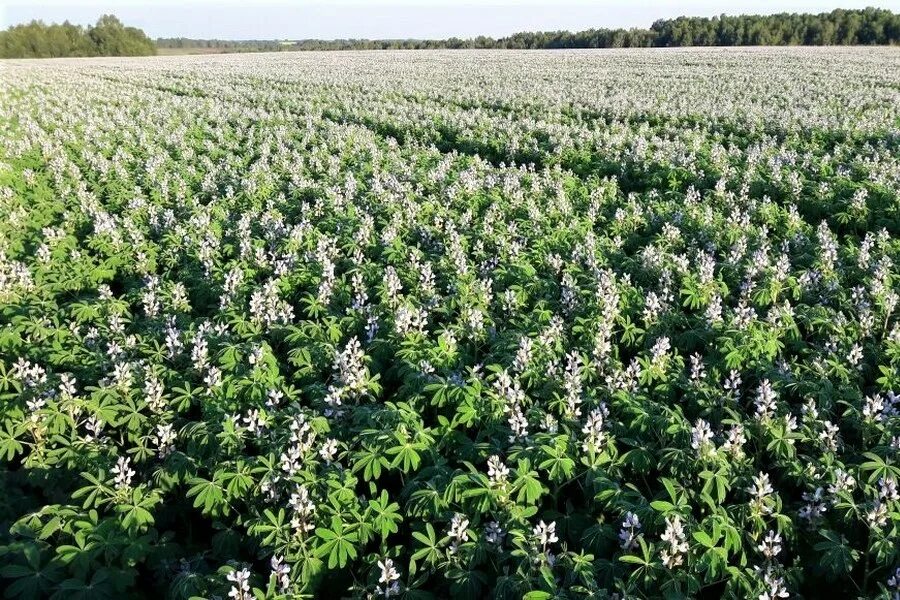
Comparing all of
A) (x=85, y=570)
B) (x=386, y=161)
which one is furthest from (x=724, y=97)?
(x=85, y=570)

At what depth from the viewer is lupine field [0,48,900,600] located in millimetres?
3852

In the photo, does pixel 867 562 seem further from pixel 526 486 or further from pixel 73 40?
pixel 73 40

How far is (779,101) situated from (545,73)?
2040 cm

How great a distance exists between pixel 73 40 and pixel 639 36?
89812 millimetres

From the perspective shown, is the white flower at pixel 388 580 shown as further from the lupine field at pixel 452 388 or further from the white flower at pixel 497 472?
the white flower at pixel 497 472

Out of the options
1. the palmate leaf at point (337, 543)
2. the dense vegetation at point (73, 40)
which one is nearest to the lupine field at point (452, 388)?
the palmate leaf at point (337, 543)

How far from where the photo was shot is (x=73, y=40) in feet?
327

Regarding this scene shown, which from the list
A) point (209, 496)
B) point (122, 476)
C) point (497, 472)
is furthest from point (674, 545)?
point (122, 476)

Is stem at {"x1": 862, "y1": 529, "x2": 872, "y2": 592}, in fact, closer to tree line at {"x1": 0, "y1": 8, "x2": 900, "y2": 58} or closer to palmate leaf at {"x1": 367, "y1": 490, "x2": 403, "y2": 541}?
palmate leaf at {"x1": 367, "y1": 490, "x2": 403, "y2": 541}

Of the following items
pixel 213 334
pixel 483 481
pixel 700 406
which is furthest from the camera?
pixel 213 334

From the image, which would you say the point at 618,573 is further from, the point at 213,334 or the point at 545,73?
the point at 545,73

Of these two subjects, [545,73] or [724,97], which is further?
[545,73]

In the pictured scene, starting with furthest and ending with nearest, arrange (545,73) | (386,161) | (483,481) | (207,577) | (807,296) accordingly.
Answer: (545,73)
(386,161)
(807,296)
(483,481)
(207,577)

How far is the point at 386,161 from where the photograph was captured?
1570cm
